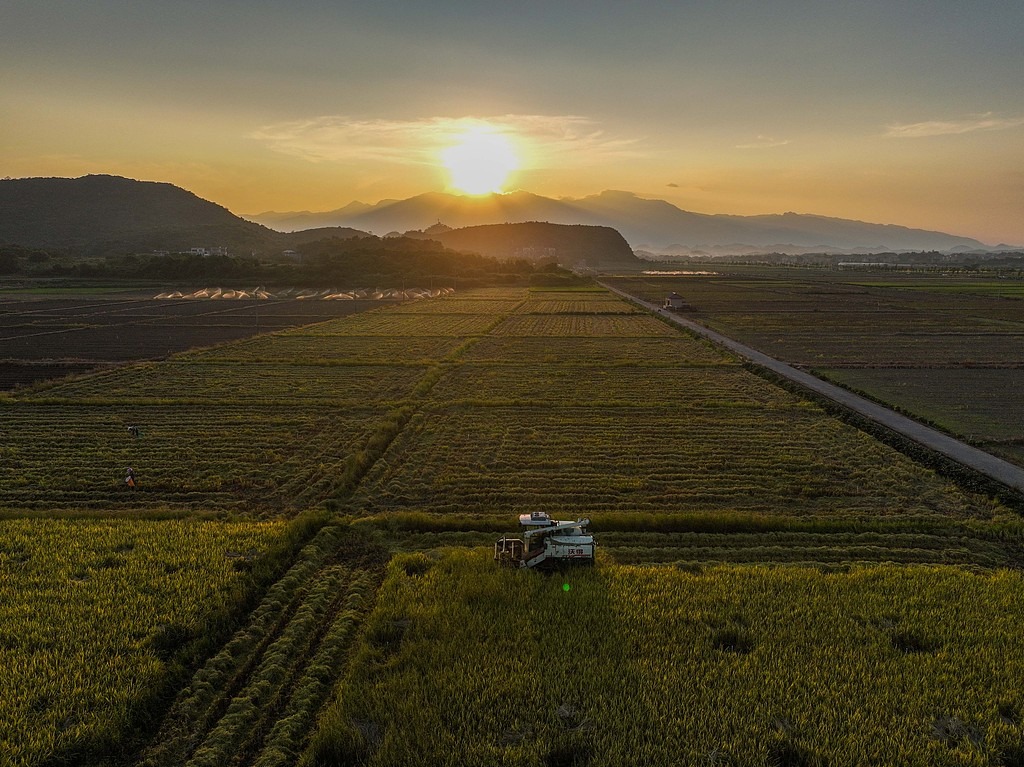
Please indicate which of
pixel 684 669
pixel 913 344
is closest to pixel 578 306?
pixel 913 344

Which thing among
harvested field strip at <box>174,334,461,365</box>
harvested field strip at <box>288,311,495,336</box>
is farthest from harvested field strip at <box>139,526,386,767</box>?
harvested field strip at <box>288,311,495,336</box>

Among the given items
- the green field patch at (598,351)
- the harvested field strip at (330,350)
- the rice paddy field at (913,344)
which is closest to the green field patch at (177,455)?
the harvested field strip at (330,350)

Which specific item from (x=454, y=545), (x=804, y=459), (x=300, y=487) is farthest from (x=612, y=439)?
(x=300, y=487)

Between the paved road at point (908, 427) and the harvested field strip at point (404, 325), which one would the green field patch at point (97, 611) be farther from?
the harvested field strip at point (404, 325)

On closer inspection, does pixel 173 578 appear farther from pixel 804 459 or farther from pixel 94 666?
pixel 804 459

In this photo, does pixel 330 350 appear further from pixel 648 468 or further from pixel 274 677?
pixel 274 677

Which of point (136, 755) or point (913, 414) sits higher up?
point (913, 414)
